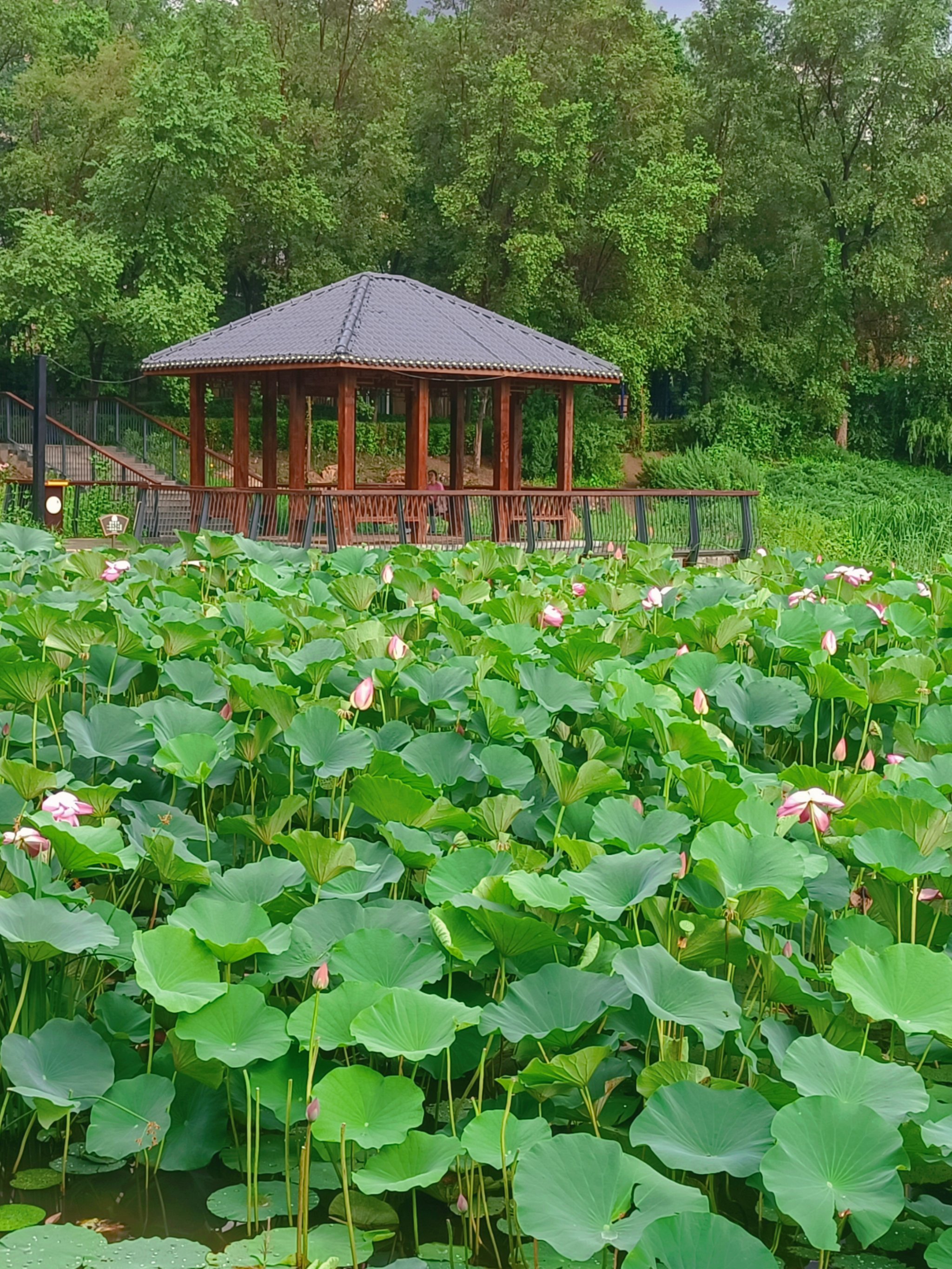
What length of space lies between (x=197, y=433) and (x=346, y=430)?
4.03 meters

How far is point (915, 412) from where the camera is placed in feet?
119

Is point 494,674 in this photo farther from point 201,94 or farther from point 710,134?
point 710,134

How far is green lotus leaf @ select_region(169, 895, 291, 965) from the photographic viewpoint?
80.4 inches

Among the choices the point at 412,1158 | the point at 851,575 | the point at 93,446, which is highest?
the point at 851,575

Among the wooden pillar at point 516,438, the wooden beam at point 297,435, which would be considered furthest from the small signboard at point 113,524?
the wooden pillar at point 516,438

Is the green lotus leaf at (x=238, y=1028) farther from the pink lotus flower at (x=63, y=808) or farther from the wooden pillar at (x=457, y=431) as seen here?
the wooden pillar at (x=457, y=431)

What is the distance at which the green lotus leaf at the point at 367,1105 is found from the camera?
6.00ft

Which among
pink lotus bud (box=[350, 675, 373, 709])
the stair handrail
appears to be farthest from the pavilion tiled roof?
pink lotus bud (box=[350, 675, 373, 709])

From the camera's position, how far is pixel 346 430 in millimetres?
19188

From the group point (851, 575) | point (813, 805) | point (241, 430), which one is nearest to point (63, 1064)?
point (813, 805)

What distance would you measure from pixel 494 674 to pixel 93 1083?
1.91 metres

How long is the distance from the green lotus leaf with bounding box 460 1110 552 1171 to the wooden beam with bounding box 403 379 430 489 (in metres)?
18.4

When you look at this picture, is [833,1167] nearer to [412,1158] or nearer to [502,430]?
[412,1158]

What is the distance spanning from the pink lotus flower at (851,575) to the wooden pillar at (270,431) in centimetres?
1715
